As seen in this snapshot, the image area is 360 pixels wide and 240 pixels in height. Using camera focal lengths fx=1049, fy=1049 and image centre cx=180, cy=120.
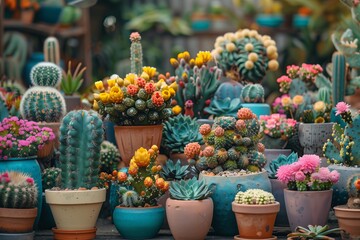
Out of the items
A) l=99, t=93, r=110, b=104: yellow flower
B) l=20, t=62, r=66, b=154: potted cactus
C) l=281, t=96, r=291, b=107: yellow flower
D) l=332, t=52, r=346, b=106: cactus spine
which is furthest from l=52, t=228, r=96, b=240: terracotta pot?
l=332, t=52, r=346, b=106: cactus spine

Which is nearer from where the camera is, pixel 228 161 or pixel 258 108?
pixel 228 161

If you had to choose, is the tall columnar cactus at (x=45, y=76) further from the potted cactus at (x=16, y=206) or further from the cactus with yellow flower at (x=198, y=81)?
the potted cactus at (x=16, y=206)

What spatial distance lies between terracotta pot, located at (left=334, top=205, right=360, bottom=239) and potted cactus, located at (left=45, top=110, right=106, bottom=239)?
5.34 feet

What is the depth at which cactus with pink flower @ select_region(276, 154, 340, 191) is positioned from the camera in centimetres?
700

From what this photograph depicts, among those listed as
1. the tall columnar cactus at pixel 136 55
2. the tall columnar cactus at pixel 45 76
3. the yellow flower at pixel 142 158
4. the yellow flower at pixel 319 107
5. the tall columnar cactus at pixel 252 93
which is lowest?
the yellow flower at pixel 142 158

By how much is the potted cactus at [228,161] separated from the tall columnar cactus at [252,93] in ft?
3.58

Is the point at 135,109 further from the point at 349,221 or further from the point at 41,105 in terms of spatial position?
the point at 349,221

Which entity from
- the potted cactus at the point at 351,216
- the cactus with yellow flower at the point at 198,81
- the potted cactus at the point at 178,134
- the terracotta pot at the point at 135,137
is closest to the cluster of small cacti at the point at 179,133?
the potted cactus at the point at 178,134

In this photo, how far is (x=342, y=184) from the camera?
7.29 meters

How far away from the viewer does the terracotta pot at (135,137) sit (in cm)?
761

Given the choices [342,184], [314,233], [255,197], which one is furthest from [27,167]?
[342,184]

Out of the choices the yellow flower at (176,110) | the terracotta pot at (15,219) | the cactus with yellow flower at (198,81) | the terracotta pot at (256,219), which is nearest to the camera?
the terracotta pot at (256,219)

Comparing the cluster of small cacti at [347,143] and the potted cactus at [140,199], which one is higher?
the cluster of small cacti at [347,143]

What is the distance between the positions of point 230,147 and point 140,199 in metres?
0.72
